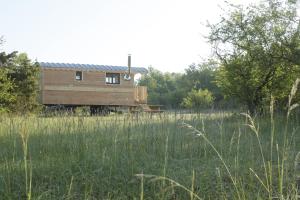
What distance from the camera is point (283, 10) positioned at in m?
12.2

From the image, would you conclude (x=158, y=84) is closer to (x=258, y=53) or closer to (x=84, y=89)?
(x=84, y=89)

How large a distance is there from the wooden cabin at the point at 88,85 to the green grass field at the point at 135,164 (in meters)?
17.0

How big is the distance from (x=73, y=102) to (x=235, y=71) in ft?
41.5

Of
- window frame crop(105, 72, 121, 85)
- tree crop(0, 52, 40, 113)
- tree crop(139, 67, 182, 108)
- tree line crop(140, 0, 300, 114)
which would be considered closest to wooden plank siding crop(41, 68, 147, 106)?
window frame crop(105, 72, 121, 85)

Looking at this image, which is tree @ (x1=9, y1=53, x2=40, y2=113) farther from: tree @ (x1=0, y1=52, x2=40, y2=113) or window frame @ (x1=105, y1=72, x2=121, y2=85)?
window frame @ (x1=105, y1=72, x2=121, y2=85)

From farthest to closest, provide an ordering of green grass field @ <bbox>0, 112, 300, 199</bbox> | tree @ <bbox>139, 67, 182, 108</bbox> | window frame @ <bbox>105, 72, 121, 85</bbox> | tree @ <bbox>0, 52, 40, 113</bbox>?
tree @ <bbox>139, 67, 182, 108</bbox> < window frame @ <bbox>105, 72, 121, 85</bbox> < tree @ <bbox>0, 52, 40, 113</bbox> < green grass field @ <bbox>0, 112, 300, 199</bbox>

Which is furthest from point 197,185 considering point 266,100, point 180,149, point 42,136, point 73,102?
point 73,102

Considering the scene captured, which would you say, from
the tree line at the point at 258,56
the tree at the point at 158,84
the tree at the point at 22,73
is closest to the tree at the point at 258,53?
the tree line at the point at 258,56

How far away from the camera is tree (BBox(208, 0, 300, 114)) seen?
38.1 feet

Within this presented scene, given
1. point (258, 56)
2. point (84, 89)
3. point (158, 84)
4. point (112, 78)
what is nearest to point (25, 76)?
point (84, 89)

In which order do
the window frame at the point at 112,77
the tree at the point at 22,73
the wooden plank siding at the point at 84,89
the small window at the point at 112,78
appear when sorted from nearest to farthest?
the tree at the point at 22,73
the wooden plank siding at the point at 84,89
the window frame at the point at 112,77
the small window at the point at 112,78

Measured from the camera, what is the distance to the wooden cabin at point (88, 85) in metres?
23.6

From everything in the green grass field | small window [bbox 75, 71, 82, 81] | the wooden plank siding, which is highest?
small window [bbox 75, 71, 82, 81]

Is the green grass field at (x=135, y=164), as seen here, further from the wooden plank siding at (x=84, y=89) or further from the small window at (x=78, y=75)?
the small window at (x=78, y=75)
